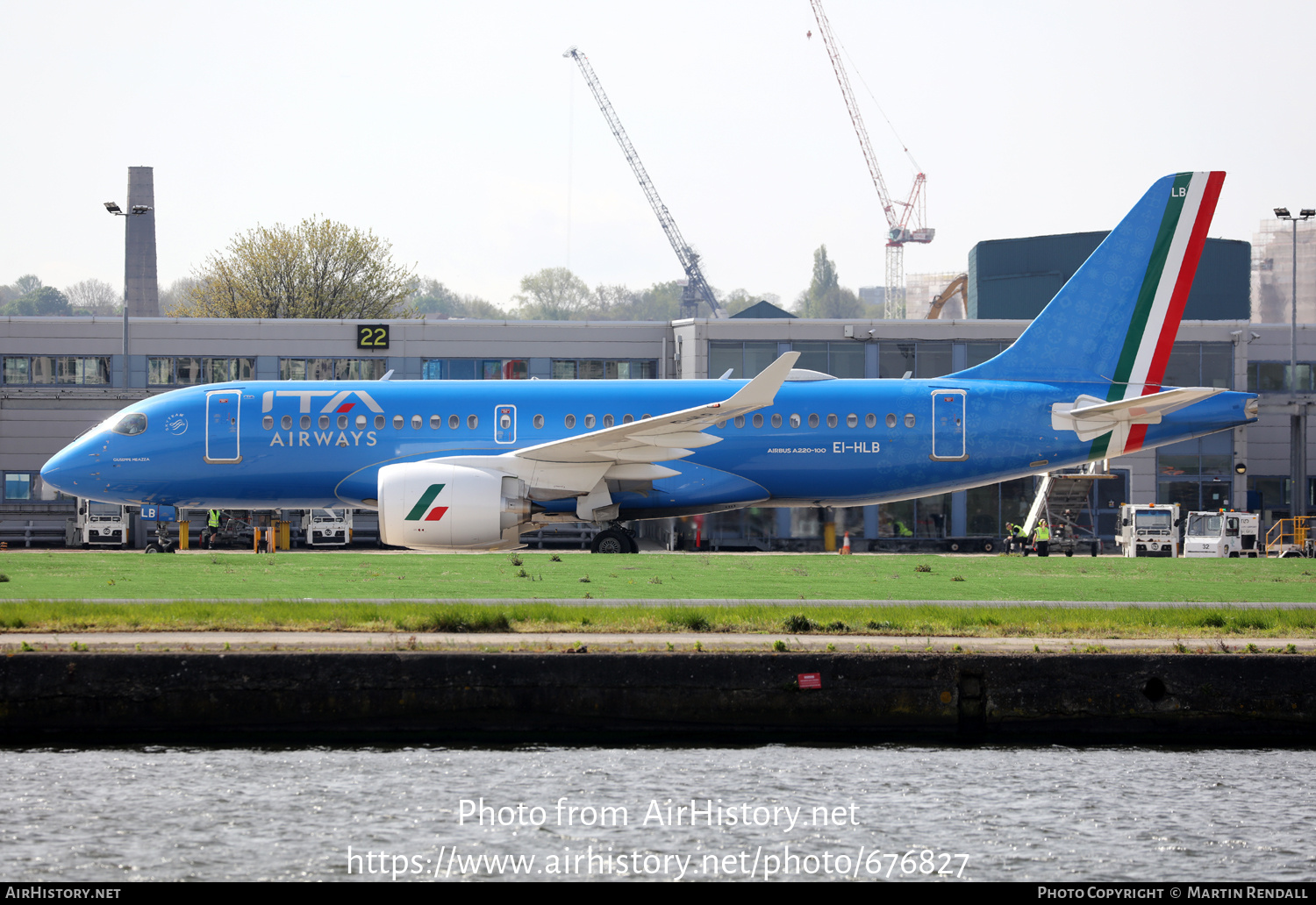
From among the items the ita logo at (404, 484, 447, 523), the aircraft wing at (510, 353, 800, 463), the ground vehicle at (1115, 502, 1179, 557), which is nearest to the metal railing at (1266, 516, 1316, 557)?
the ground vehicle at (1115, 502, 1179, 557)

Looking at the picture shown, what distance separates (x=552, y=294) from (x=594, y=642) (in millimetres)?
178569

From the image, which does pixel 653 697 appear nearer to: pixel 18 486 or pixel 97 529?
pixel 97 529

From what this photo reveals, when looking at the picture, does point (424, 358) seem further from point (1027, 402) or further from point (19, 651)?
point (19, 651)

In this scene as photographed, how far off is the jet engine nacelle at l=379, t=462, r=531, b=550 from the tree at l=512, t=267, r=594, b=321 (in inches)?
6433

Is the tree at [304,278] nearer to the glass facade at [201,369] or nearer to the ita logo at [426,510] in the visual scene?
the glass facade at [201,369]

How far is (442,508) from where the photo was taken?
91.8 feet

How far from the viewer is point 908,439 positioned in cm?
3141

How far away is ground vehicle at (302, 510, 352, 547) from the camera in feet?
163

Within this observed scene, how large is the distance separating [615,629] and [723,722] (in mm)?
2247

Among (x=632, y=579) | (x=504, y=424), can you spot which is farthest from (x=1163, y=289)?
(x=632, y=579)

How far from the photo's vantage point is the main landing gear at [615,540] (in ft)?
105

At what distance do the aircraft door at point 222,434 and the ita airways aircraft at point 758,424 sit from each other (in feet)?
0.13

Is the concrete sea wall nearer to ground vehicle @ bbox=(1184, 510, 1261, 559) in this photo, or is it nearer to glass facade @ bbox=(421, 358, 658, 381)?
ground vehicle @ bbox=(1184, 510, 1261, 559)

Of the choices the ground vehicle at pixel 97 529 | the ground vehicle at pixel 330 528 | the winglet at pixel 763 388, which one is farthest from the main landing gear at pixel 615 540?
the ground vehicle at pixel 97 529
